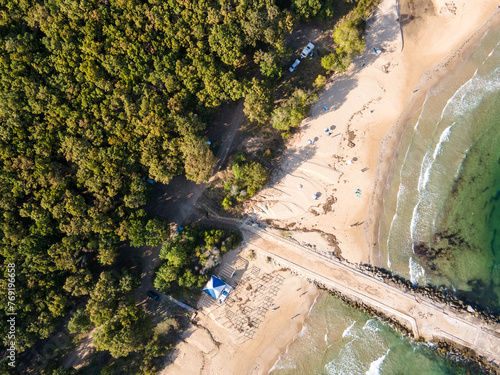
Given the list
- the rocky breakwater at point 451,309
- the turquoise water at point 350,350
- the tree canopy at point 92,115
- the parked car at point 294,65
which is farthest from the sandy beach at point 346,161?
the tree canopy at point 92,115

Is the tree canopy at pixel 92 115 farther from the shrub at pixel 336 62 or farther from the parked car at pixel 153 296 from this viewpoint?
the parked car at pixel 153 296

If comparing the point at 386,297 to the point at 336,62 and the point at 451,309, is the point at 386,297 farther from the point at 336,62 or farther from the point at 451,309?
the point at 336,62

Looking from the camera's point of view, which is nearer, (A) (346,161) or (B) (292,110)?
(B) (292,110)

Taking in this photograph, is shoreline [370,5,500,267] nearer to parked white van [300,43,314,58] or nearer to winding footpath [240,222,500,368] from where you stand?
winding footpath [240,222,500,368]

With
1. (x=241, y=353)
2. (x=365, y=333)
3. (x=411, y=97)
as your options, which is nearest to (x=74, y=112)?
(x=241, y=353)

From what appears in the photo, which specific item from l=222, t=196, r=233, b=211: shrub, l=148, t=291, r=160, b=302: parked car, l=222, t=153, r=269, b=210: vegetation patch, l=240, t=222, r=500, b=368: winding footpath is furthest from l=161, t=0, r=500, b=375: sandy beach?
l=148, t=291, r=160, b=302: parked car

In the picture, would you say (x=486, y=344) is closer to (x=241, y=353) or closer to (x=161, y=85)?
(x=241, y=353)

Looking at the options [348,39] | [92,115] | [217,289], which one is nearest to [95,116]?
[92,115]

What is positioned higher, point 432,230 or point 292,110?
point 292,110
